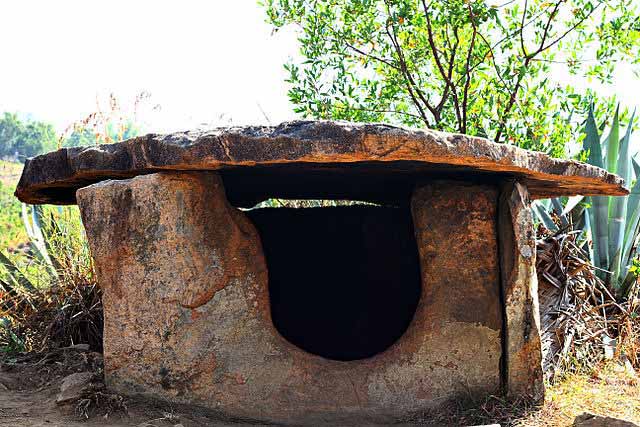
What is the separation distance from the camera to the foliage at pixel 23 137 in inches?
1268

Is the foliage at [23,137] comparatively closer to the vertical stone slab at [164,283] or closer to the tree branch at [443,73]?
the tree branch at [443,73]

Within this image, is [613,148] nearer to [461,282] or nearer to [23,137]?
[461,282]

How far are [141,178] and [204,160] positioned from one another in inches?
17.2

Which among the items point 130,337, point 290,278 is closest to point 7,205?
point 290,278

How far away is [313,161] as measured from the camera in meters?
3.10

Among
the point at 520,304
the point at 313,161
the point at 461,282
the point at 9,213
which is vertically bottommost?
the point at 520,304

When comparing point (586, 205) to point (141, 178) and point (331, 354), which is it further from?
point (141, 178)

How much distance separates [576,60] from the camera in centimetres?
583

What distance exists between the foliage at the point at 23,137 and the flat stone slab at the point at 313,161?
28.3 m

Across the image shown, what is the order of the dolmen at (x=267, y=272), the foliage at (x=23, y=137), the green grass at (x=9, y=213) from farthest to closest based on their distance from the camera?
the foliage at (x=23, y=137) < the green grass at (x=9, y=213) < the dolmen at (x=267, y=272)

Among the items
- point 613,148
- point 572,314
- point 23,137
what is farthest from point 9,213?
point 23,137

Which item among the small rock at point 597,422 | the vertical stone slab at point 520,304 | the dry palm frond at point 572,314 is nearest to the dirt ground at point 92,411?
the vertical stone slab at point 520,304

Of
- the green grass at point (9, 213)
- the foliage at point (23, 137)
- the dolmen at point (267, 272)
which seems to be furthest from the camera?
the foliage at point (23, 137)

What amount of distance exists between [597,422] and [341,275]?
2327 millimetres
